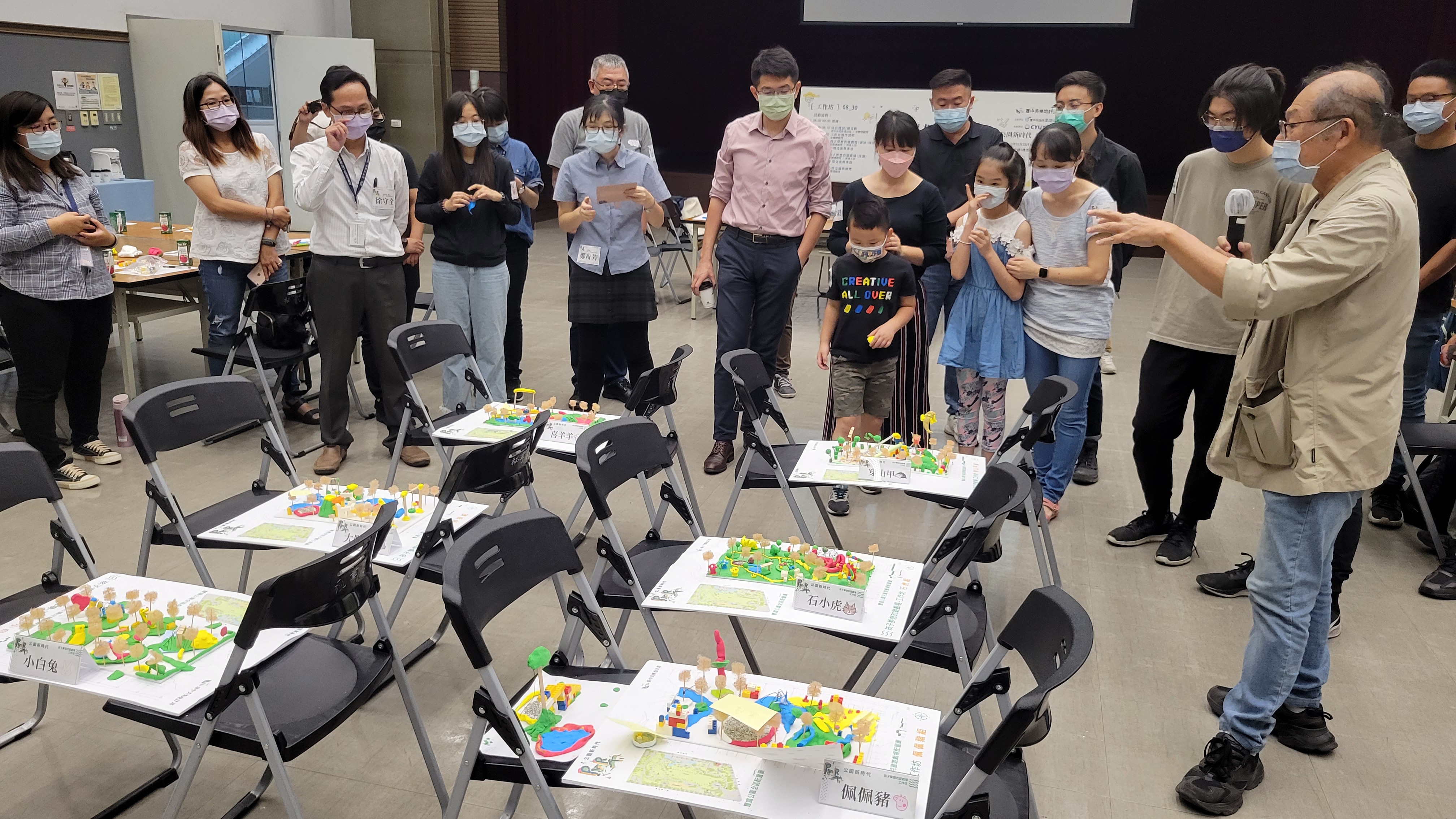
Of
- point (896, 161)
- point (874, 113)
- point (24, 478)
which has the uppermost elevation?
point (874, 113)

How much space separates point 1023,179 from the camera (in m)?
3.80

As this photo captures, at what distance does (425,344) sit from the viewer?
3.64 meters

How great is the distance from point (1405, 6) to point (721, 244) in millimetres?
8555

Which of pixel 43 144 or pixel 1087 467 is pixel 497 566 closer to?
pixel 43 144

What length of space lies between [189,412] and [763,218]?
239 centimetres

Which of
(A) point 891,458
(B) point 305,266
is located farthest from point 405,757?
(B) point 305,266

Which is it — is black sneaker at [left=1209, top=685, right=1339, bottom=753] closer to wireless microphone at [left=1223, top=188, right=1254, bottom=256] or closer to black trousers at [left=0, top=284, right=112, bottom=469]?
wireless microphone at [left=1223, top=188, right=1254, bottom=256]

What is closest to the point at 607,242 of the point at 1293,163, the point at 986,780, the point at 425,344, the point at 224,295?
the point at 425,344

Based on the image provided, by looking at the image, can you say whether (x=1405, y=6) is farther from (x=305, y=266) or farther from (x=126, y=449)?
(x=126, y=449)

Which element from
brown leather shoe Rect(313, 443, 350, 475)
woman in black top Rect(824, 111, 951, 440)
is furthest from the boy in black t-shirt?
brown leather shoe Rect(313, 443, 350, 475)

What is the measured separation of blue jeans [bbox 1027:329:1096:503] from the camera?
12.1 ft

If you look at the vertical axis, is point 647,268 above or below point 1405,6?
below

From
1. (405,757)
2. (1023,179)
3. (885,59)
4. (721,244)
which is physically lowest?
(405,757)

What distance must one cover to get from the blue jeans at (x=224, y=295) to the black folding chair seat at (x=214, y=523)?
194cm
